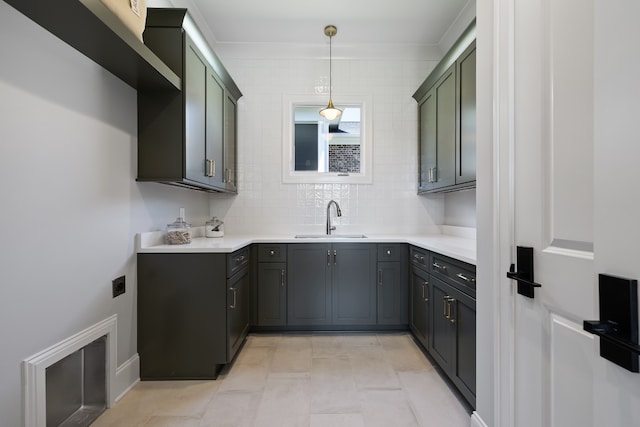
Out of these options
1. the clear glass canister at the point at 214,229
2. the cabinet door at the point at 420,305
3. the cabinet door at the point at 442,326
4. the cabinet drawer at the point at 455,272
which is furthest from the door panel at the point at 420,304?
the clear glass canister at the point at 214,229

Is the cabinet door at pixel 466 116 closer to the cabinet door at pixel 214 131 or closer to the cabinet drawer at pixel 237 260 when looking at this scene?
the cabinet drawer at pixel 237 260

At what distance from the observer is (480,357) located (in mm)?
1491

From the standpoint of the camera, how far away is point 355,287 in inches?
113

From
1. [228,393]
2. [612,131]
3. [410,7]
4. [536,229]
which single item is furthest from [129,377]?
[410,7]

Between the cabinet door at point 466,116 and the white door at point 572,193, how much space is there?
3.36ft

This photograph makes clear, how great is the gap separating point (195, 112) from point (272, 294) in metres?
1.70

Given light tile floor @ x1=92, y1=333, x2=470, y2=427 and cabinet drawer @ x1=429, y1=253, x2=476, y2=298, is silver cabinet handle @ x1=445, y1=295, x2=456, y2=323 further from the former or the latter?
light tile floor @ x1=92, y1=333, x2=470, y2=427

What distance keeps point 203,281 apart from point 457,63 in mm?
2512

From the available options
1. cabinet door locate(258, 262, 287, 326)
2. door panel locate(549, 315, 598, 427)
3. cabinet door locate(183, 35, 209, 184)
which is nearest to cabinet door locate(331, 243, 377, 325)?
cabinet door locate(258, 262, 287, 326)

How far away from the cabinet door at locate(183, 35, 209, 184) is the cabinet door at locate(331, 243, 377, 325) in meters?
1.46

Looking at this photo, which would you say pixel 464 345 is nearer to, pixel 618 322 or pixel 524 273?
pixel 524 273

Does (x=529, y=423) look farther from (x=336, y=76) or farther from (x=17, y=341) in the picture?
(x=336, y=76)

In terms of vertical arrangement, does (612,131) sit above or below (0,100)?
below

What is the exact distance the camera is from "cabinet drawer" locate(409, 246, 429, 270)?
2.43 meters
